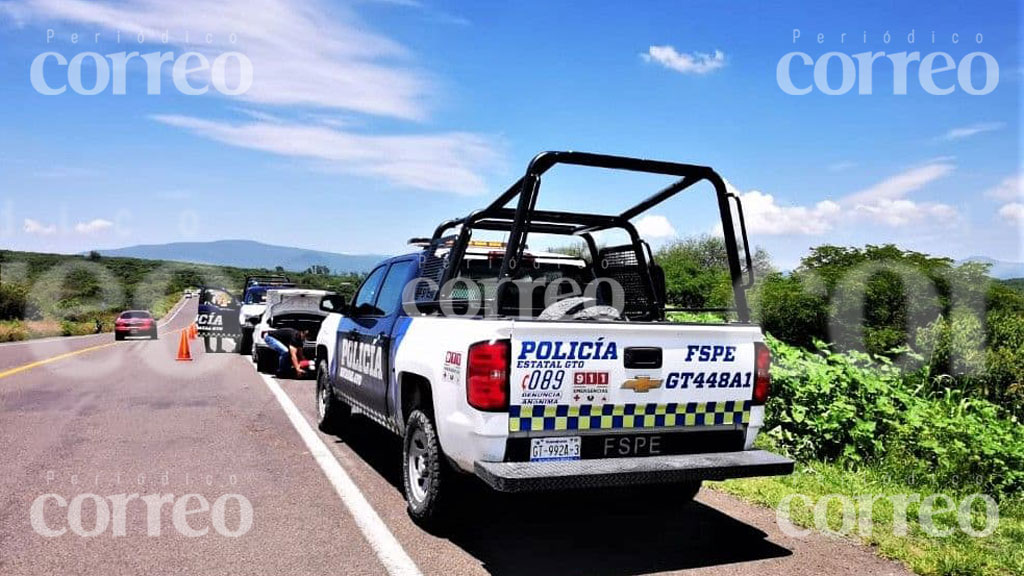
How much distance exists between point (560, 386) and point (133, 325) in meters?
35.1

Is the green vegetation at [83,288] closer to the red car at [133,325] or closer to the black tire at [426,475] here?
the black tire at [426,475]

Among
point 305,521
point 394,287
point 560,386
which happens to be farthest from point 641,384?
point 394,287

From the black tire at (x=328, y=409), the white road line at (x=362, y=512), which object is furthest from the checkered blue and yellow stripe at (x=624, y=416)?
the black tire at (x=328, y=409)

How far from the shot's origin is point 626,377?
4.57 m

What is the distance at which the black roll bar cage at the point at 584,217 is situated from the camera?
15.9ft

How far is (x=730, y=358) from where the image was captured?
4.89 m

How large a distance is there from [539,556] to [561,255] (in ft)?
10.3

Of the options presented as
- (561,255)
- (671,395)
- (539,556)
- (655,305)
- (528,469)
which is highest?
(561,255)

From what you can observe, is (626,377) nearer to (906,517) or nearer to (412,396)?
(412,396)

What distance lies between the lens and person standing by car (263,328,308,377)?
47.5 ft

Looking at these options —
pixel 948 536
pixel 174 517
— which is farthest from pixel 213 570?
Answer: pixel 948 536

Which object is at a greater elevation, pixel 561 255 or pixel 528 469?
pixel 561 255

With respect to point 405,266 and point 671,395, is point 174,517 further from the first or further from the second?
point 671,395

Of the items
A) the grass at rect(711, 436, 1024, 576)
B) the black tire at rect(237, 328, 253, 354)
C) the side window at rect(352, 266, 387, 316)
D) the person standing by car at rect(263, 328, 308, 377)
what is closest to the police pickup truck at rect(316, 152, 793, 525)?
the grass at rect(711, 436, 1024, 576)
